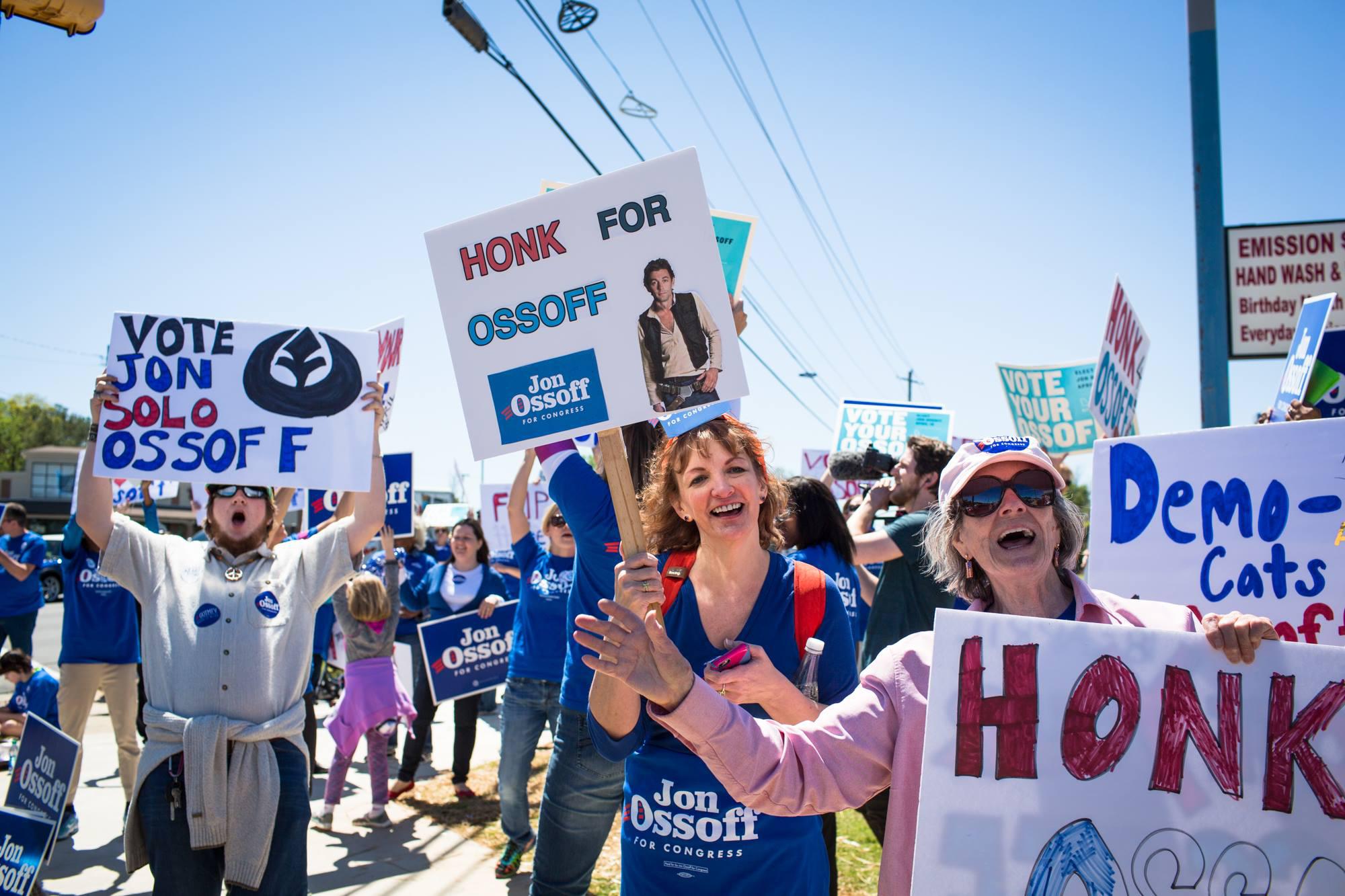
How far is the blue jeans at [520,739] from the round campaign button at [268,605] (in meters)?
2.07

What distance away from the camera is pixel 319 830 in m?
6.41

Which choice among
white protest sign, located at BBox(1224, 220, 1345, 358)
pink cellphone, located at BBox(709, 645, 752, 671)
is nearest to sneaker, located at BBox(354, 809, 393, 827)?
pink cellphone, located at BBox(709, 645, 752, 671)

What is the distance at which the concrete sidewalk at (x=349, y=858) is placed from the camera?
5316mm

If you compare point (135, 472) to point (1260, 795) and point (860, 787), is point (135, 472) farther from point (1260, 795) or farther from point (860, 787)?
point (1260, 795)

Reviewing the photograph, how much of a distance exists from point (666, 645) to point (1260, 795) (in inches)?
44.0

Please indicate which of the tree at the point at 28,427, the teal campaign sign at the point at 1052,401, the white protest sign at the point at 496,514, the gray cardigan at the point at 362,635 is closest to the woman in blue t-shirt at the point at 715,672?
the gray cardigan at the point at 362,635

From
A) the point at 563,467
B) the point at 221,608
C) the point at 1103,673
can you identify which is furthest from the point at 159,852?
the point at 1103,673

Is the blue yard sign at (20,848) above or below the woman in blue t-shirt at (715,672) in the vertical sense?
below

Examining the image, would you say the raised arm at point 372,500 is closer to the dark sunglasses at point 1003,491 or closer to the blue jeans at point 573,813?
the blue jeans at point 573,813

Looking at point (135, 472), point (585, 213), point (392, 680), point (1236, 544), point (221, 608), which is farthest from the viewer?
point (392, 680)

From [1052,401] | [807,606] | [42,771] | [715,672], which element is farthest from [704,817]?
[1052,401]

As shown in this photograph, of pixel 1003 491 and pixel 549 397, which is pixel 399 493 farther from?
pixel 1003 491

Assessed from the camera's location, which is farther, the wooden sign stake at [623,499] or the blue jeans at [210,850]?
the blue jeans at [210,850]

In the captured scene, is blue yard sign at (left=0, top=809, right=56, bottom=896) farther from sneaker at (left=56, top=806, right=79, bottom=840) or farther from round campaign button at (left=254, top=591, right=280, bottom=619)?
sneaker at (left=56, top=806, right=79, bottom=840)
